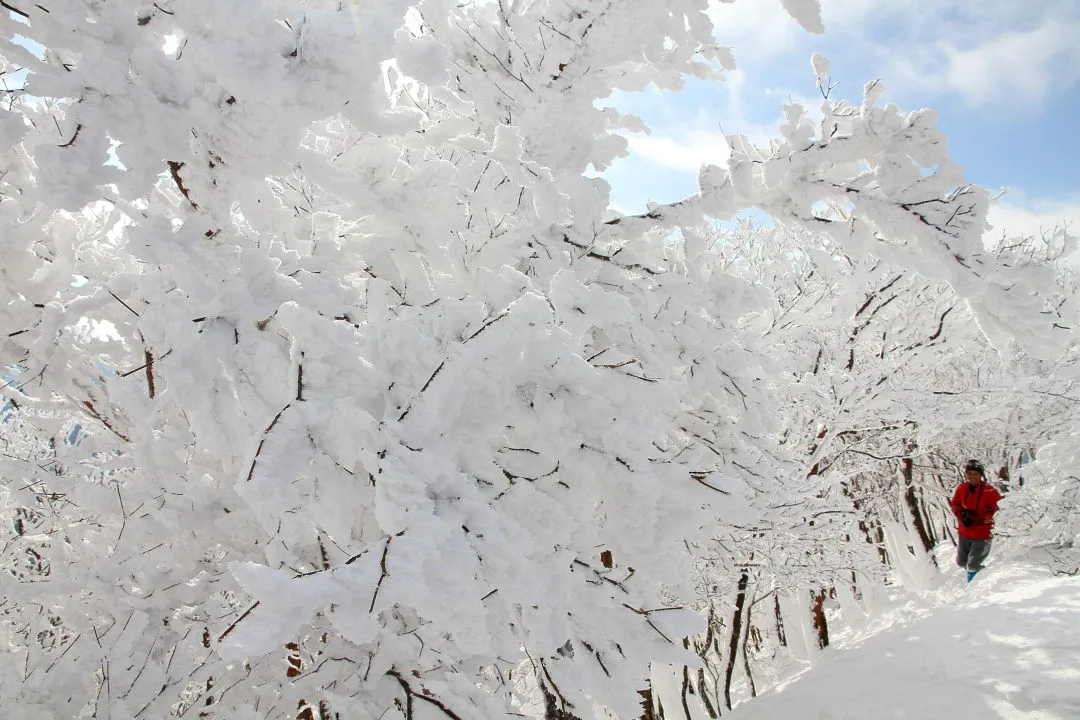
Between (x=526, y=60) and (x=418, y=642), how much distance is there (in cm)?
303

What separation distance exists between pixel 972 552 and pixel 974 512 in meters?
0.69

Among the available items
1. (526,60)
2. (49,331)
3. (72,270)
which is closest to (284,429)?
(49,331)

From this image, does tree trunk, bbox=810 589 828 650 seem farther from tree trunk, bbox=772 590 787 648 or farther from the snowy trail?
the snowy trail

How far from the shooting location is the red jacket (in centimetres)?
721

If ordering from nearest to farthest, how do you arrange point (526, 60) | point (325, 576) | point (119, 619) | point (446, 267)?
1. point (325, 576)
2. point (446, 267)
3. point (119, 619)
4. point (526, 60)

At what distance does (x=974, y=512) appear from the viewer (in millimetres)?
7391

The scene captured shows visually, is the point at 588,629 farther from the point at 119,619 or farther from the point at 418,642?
the point at 119,619

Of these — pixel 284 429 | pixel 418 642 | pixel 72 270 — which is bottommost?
pixel 418 642

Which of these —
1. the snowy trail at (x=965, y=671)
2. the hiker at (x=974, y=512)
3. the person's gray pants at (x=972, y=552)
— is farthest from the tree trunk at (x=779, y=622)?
the snowy trail at (x=965, y=671)

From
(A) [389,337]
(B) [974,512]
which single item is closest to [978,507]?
(B) [974,512]

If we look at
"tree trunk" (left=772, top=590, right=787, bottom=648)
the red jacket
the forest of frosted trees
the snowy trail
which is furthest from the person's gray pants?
the forest of frosted trees

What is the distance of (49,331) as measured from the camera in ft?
5.60

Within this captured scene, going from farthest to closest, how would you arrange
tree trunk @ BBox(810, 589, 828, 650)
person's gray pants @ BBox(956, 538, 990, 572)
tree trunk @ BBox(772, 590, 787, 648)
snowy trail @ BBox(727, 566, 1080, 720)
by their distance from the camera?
tree trunk @ BBox(772, 590, 787, 648)
tree trunk @ BBox(810, 589, 828, 650)
person's gray pants @ BBox(956, 538, 990, 572)
snowy trail @ BBox(727, 566, 1080, 720)

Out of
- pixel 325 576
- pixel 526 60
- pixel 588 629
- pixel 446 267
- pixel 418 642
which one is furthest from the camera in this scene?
pixel 526 60
